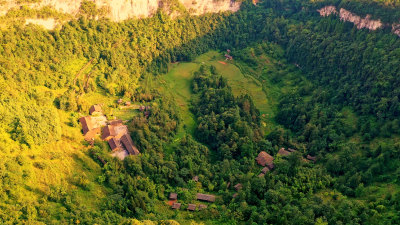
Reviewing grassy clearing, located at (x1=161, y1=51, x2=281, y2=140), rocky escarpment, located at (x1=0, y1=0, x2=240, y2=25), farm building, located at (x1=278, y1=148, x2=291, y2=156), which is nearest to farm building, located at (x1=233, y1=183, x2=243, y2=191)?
farm building, located at (x1=278, y1=148, x2=291, y2=156)

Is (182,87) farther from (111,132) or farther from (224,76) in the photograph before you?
(111,132)

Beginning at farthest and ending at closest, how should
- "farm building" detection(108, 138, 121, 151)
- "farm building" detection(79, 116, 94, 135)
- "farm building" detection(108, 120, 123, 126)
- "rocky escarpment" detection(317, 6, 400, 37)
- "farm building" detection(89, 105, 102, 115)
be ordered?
"rocky escarpment" detection(317, 6, 400, 37)
"farm building" detection(89, 105, 102, 115)
"farm building" detection(108, 120, 123, 126)
"farm building" detection(79, 116, 94, 135)
"farm building" detection(108, 138, 121, 151)

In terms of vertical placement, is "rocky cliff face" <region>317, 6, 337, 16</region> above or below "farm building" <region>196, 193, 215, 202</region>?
above

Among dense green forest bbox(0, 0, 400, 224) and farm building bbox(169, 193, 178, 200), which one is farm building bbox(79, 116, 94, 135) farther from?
farm building bbox(169, 193, 178, 200)

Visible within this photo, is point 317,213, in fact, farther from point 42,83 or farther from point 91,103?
point 42,83

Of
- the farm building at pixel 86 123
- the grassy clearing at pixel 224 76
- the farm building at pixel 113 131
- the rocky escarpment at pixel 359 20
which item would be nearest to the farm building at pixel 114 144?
the farm building at pixel 113 131
